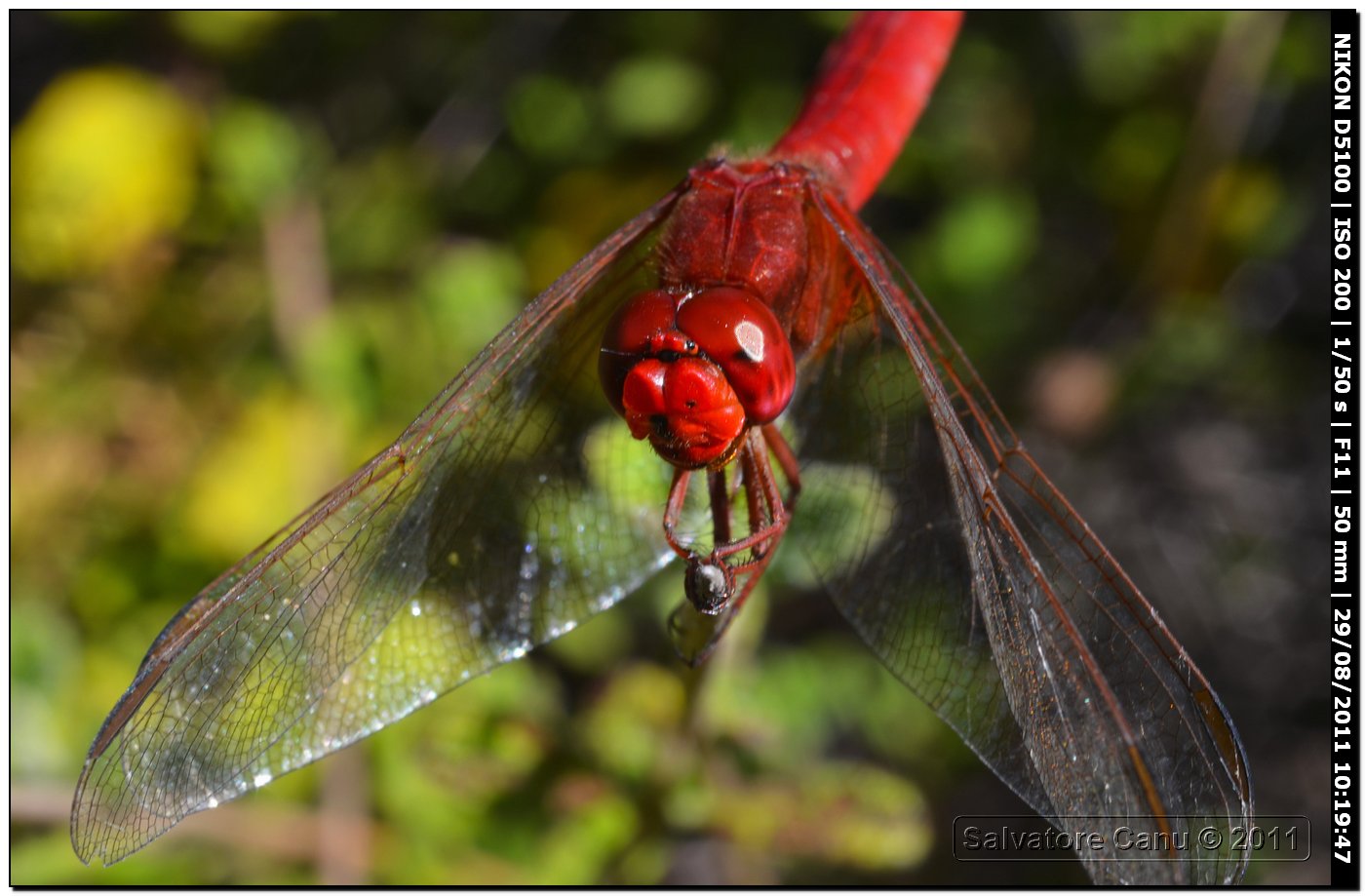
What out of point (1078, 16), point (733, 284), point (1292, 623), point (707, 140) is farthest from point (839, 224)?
point (1292, 623)

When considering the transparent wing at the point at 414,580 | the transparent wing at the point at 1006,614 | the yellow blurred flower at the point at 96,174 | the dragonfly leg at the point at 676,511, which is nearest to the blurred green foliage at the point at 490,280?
the yellow blurred flower at the point at 96,174

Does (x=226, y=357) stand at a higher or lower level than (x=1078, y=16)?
lower

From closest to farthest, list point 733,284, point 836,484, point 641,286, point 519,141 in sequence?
point 733,284 < point 641,286 < point 836,484 < point 519,141

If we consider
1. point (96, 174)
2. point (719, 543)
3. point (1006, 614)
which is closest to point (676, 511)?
point (719, 543)

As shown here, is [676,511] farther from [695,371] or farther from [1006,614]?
[1006,614]

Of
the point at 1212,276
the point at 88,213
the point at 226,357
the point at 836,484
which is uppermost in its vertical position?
the point at 1212,276

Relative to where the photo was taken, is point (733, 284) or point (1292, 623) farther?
point (1292, 623)

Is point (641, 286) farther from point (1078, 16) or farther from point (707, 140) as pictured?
point (1078, 16)
